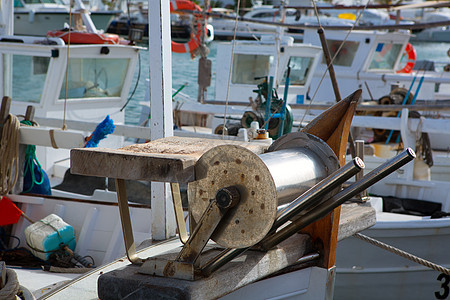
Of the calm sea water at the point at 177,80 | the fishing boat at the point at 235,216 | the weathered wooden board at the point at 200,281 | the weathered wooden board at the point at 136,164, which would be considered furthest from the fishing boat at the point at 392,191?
the calm sea water at the point at 177,80

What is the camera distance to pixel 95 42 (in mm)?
7637

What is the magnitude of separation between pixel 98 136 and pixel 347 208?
2.40 m

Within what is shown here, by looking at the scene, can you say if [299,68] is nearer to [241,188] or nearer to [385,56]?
[385,56]

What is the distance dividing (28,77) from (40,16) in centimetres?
2567

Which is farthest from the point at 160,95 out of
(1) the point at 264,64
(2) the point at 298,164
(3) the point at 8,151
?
(1) the point at 264,64

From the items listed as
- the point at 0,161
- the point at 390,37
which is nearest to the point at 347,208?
the point at 0,161

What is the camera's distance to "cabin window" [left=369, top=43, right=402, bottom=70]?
13680 millimetres

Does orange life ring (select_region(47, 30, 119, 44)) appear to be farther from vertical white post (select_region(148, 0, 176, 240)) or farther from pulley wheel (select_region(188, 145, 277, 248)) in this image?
pulley wheel (select_region(188, 145, 277, 248))

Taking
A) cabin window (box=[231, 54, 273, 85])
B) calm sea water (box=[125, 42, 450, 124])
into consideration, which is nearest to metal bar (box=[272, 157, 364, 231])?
cabin window (box=[231, 54, 273, 85])

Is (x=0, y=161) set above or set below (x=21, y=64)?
below

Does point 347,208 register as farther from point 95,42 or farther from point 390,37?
point 390,37

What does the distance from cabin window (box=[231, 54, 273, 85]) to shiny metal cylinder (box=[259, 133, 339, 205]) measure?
27.4ft

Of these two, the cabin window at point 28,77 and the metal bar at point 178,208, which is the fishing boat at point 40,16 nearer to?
the cabin window at point 28,77

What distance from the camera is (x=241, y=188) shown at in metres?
2.18
